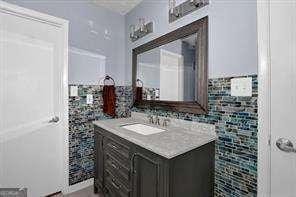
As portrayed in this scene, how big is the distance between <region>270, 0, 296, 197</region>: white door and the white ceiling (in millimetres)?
1768

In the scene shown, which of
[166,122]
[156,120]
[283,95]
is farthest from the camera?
[156,120]

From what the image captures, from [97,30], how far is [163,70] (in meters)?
1.14

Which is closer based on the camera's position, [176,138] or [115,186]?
[176,138]

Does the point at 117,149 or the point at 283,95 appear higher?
the point at 283,95

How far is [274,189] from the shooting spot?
1.10 m

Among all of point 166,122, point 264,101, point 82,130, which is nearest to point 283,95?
point 264,101

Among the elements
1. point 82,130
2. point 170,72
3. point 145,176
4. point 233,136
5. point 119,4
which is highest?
point 119,4

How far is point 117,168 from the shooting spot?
1.61 m

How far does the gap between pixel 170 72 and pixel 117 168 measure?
111 cm

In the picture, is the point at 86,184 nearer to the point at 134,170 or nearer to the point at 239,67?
the point at 134,170

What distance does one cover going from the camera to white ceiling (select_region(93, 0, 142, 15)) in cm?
234

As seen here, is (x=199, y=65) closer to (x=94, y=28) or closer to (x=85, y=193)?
(x=94, y=28)

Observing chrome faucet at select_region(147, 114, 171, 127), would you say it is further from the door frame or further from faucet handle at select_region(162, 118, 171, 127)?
the door frame

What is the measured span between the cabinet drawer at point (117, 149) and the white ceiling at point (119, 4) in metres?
1.81
